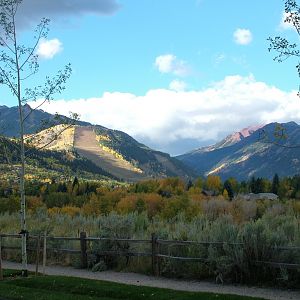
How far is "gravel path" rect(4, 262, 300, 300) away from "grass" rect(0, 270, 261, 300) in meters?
1.13

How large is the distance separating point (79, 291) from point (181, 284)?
324 cm

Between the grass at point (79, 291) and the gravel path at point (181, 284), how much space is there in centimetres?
113

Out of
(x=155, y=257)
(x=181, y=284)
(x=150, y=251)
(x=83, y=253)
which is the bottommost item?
(x=181, y=284)

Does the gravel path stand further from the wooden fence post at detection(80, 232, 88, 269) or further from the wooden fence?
the wooden fence

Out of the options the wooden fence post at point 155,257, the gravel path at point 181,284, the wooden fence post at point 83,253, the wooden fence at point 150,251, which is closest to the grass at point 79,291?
the gravel path at point 181,284

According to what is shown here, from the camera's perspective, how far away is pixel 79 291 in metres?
13.4

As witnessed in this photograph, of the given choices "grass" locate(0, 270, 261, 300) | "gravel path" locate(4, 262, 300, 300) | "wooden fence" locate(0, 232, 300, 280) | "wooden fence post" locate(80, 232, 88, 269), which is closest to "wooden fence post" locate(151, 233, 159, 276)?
"wooden fence" locate(0, 232, 300, 280)

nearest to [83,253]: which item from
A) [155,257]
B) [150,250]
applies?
[150,250]

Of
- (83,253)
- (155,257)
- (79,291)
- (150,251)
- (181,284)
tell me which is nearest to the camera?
(79,291)

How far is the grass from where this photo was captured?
1198 centimetres

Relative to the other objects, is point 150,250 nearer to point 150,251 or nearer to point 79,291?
point 150,251

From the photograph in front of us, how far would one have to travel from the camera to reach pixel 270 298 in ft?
38.4

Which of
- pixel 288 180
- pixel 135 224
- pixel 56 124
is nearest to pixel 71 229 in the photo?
pixel 135 224

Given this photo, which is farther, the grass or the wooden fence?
the wooden fence
